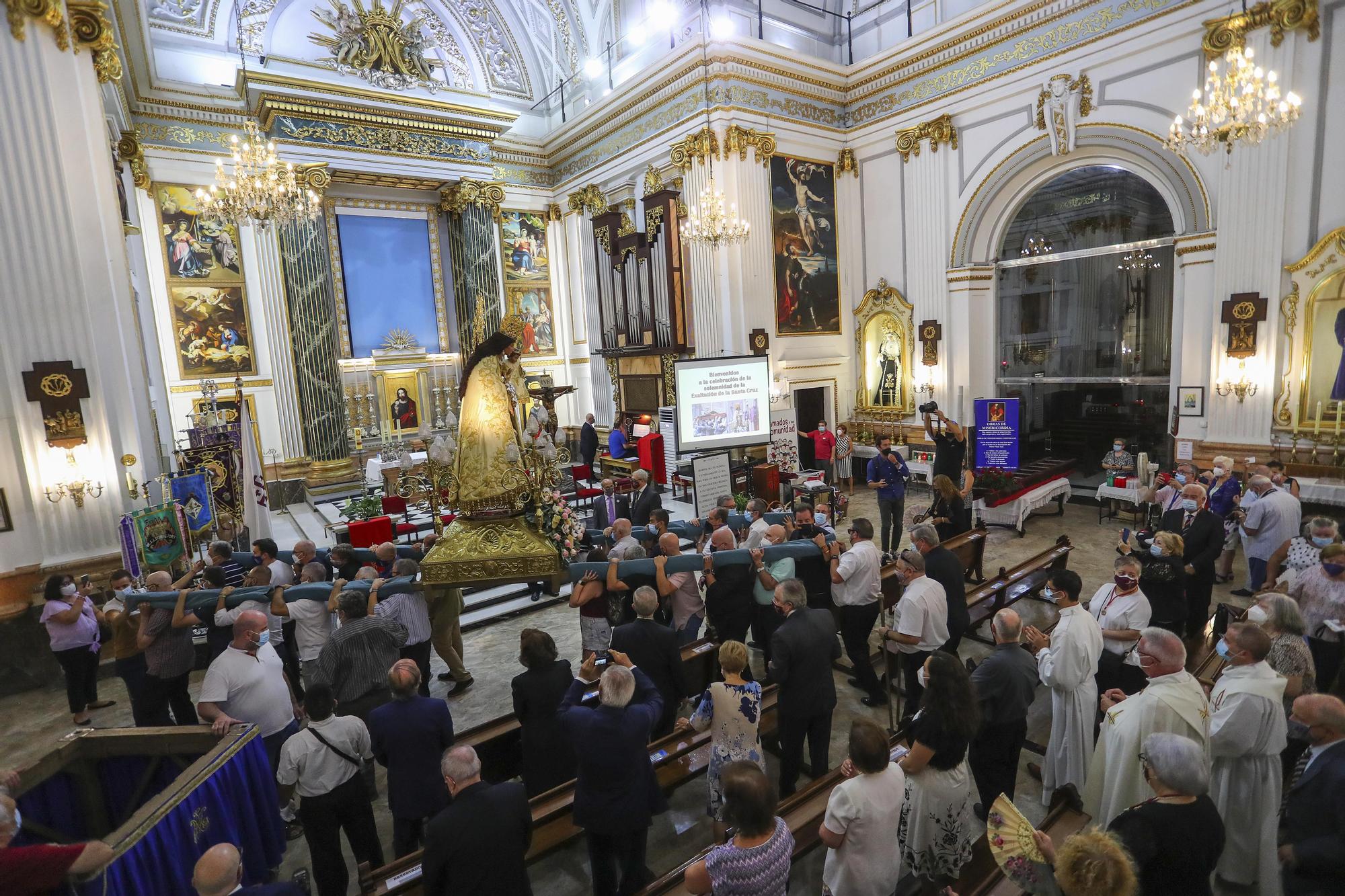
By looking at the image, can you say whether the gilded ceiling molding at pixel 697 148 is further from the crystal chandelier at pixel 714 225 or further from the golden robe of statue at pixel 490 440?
the golden robe of statue at pixel 490 440

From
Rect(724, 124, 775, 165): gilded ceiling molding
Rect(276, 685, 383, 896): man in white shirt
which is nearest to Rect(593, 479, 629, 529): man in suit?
Rect(276, 685, 383, 896): man in white shirt

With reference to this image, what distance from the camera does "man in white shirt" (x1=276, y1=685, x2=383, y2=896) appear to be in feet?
11.2

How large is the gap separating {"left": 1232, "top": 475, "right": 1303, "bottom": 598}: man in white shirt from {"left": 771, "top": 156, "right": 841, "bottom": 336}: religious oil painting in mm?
8189

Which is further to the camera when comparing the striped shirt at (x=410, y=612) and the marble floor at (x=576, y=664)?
the striped shirt at (x=410, y=612)

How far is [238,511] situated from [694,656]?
6.73m

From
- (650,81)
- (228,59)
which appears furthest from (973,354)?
(228,59)

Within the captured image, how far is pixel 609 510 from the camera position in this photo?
30.0 feet

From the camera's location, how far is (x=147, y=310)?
10820 millimetres

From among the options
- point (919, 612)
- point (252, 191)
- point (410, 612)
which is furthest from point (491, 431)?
point (252, 191)

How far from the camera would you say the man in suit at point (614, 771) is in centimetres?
313

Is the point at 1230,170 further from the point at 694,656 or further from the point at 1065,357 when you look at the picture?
the point at 694,656

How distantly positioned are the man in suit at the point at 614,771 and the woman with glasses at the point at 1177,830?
191 cm

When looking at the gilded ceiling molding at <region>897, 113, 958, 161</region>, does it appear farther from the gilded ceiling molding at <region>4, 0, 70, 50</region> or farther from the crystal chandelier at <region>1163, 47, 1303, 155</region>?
the gilded ceiling molding at <region>4, 0, 70, 50</region>

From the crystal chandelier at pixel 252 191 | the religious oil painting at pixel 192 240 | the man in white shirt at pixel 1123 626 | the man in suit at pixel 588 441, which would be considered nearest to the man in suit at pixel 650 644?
the man in white shirt at pixel 1123 626
